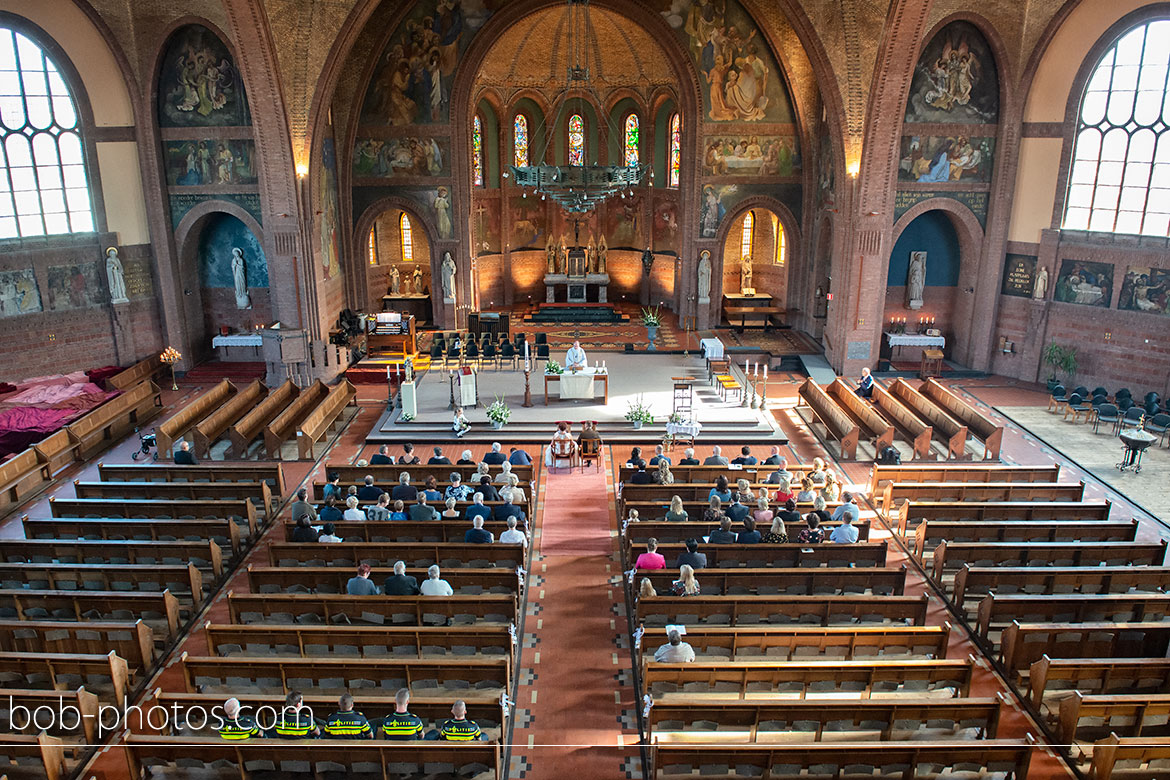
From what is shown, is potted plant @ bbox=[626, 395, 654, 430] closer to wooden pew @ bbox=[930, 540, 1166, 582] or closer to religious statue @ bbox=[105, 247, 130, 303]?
wooden pew @ bbox=[930, 540, 1166, 582]

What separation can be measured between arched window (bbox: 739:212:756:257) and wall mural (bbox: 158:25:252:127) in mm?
19760

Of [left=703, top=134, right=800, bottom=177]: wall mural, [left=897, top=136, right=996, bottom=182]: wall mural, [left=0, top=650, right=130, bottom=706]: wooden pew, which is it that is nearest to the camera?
[left=0, top=650, right=130, bottom=706]: wooden pew

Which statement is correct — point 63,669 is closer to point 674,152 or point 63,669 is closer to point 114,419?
point 114,419

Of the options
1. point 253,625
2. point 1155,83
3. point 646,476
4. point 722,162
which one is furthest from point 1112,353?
point 253,625

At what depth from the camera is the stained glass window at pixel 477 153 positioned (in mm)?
35906

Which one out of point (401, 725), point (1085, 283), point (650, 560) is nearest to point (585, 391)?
point (650, 560)

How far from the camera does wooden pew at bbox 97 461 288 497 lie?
17.5 m

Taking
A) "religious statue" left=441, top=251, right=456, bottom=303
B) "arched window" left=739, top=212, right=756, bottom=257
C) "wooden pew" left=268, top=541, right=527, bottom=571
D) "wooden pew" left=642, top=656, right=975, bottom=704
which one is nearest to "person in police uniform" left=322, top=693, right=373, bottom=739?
"wooden pew" left=642, top=656, right=975, bottom=704

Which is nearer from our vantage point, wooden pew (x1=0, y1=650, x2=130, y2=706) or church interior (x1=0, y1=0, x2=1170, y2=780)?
church interior (x1=0, y1=0, x2=1170, y2=780)

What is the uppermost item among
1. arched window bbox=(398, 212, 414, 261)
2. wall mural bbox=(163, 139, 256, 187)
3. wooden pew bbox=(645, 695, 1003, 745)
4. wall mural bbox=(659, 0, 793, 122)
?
wall mural bbox=(659, 0, 793, 122)

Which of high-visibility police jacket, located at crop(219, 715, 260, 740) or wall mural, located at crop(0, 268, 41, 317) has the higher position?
wall mural, located at crop(0, 268, 41, 317)

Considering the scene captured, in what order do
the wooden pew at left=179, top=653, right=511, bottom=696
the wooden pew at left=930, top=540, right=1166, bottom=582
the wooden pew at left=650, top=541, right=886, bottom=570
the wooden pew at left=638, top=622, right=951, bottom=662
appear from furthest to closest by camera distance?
1. the wooden pew at left=930, top=540, right=1166, bottom=582
2. the wooden pew at left=650, top=541, right=886, bottom=570
3. the wooden pew at left=638, top=622, right=951, bottom=662
4. the wooden pew at left=179, top=653, right=511, bottom=696

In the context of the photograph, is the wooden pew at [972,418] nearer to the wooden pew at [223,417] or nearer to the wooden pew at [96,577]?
the wooden pew at [96,577]

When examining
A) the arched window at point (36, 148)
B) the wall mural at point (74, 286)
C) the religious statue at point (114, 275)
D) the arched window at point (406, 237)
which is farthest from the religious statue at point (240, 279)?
the arched window at point (406, 237)
